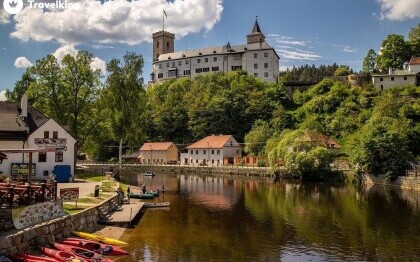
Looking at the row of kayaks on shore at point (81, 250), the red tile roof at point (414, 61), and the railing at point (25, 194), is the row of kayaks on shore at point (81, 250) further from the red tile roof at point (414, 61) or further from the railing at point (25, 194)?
the red tile roof at point (414, 61)

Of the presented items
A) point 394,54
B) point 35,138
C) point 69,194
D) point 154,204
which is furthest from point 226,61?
point 69,194

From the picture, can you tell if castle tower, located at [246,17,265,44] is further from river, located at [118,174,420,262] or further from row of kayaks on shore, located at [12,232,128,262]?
row of kayaks on shore, located at [12,232,128,262]

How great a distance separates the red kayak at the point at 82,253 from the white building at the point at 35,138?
28.8 meters

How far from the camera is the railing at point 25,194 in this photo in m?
23.8

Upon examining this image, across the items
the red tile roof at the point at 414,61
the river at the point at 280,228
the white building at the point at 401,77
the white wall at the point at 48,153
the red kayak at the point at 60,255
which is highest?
the red tile roof at the point at 414,61

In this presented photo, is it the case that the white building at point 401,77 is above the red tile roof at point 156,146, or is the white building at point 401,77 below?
above

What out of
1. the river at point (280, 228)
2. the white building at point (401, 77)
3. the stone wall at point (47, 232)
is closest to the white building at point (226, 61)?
→ the white building at point (401, 77)

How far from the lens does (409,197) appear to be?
51.1m

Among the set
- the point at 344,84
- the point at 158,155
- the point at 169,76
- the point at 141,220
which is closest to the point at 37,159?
the point at 141,220

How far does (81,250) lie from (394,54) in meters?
115

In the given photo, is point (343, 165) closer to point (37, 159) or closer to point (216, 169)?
point (216, 169)

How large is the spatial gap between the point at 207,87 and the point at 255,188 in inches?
2779

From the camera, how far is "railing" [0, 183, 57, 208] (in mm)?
23812

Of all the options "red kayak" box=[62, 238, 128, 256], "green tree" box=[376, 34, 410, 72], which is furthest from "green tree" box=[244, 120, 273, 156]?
"red kayak" box=[62, 238, 128, 256]
